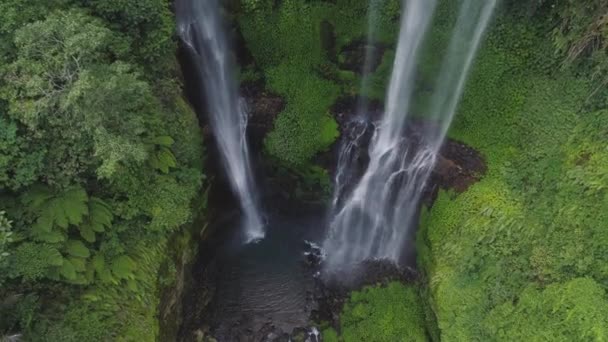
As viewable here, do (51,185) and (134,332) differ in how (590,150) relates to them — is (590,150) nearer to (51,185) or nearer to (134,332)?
(134,332)

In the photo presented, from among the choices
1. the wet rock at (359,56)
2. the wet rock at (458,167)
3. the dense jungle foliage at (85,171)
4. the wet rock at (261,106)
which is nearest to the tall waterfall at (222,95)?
the wet rock at (261,106)

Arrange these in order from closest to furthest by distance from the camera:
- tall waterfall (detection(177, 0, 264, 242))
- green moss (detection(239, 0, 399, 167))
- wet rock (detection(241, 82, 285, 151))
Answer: tall waterfall (detection(177, 0, 264, 242))
green moss (detection(239, 0, 399, 167))
wet rock (detection(241, 82, 285, 151))

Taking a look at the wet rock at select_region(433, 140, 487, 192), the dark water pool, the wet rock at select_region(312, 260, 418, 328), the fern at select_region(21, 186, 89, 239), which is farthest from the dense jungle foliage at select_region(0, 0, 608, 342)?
the dark water pool

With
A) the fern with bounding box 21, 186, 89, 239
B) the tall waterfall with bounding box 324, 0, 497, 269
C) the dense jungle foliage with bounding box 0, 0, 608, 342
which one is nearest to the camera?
the dense jungle foliage with bounding box 0, 0, 608, 342

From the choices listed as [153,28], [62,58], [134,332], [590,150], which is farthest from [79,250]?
[590,150]

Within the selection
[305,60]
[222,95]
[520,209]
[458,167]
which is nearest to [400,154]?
[458,167]

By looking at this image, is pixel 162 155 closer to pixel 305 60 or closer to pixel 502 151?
pixel 305 60

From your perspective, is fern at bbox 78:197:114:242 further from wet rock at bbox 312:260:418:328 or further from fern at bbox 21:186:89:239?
wet rock at bbox 312:260:418:328
